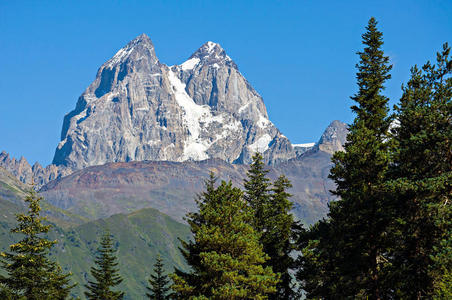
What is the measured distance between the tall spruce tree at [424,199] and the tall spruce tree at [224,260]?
37.7 feet

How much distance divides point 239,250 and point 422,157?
15.7m

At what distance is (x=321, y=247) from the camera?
42.7 m

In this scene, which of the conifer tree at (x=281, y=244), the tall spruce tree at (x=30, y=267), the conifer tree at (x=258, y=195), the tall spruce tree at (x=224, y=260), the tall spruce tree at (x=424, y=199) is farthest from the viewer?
the conifer tree at (x=258, y=195)

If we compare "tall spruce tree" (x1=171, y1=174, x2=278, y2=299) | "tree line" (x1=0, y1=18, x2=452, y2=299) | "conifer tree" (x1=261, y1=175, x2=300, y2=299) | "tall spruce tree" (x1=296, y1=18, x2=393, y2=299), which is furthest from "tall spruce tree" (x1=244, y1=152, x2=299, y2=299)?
"tall spruce tree" (x1=296, y1=18, x2=393, y2=299)

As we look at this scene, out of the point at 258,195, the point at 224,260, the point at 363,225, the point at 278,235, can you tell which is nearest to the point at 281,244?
the point at 278,235

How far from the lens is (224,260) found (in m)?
44.4

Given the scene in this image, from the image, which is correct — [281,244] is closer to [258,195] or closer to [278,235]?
[278,235]

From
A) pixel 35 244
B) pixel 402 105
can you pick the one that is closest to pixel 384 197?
pixel 402 105

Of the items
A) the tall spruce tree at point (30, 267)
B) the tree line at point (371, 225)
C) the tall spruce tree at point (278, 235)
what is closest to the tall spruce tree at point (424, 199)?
the tree line at point (371, 225)

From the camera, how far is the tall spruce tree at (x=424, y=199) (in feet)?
114

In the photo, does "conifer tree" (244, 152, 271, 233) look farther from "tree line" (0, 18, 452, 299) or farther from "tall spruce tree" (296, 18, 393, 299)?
"tall spruce tree" (296, 18, 393, 299)

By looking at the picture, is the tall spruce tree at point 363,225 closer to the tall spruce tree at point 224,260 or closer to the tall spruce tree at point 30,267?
the tall spruce tree at point 224,260

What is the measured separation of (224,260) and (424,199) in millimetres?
15575

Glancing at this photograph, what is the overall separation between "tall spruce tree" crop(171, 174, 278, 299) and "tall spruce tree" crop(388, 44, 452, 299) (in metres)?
11.5
